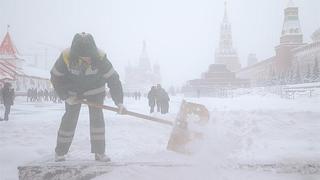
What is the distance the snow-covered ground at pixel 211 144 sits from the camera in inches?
170

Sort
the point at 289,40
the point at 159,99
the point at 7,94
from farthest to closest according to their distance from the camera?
the point at 289,40 < the point at 159,99 < the point at 7,94

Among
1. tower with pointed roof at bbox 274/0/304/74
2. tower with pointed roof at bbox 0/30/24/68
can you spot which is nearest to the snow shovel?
tower with pointed roof at bbox 0/30/24/68

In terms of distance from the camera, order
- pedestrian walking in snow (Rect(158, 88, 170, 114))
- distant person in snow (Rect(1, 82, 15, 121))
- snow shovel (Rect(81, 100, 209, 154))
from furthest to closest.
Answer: pedestrian walking in snow (Rect(158, 88, 170, 114)) < distant person in snow (Rect(1, 82, 15, 121)) < snow shovel (Rect(81, 100, 209, 154))

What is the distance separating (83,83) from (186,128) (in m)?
1.21

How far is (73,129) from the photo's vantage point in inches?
185

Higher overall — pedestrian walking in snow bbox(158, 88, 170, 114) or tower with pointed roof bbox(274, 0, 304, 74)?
tower with pointed roof bbox(274, 0, 304, 74)

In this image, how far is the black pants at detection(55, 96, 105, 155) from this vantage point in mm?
4652

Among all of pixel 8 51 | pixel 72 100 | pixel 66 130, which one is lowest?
pixel 66 130

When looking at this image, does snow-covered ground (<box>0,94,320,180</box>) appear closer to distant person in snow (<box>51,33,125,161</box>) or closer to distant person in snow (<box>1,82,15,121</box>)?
distant person in snow (<box>51,33,125,161</box>)

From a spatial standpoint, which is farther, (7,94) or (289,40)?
(289,40)

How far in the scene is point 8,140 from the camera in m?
6.58

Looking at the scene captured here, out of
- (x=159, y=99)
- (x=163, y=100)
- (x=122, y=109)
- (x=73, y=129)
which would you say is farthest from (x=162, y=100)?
(x=73, y=129)

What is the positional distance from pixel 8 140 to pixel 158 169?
3261mm

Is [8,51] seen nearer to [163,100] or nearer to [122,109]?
[122,109]
